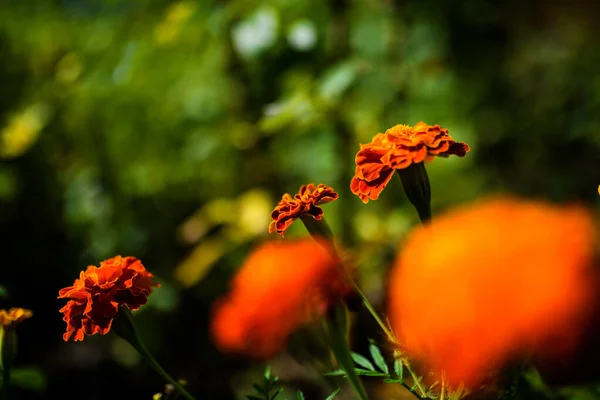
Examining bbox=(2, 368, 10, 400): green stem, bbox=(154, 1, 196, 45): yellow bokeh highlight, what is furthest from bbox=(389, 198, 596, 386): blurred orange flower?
bbox=(154, 1, 196, 45): yellow bokeh highlight

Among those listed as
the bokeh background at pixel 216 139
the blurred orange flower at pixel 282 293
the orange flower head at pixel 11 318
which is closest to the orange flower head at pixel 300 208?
the blurred orange flower at pixel 282 293

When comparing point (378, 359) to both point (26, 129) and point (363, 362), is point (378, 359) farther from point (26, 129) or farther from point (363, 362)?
point (26, 129)

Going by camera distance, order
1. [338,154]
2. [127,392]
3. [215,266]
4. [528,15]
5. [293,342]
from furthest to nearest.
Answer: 1. [528,15]
2. [215,266]
3. [127,392]
4. [338,154]
5. [293,342]

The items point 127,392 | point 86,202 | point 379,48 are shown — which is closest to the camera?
point 127,392

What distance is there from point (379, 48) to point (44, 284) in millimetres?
1305

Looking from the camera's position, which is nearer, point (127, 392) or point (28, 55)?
point (127, 392)

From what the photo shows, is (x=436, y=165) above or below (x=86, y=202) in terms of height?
below

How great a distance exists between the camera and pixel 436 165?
1858 millimetres

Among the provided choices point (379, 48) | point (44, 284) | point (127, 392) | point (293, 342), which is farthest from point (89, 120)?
point (293, 342)

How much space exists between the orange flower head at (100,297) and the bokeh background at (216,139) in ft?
1.97

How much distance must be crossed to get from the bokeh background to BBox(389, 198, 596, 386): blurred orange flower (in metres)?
0.69

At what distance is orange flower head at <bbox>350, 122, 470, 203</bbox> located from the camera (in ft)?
1.49

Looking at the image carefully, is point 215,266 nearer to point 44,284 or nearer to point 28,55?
point 44,284

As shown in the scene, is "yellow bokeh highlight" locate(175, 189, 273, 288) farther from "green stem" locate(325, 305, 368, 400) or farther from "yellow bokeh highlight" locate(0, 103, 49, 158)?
"green stem" locate(325, 305, 368, 400)
